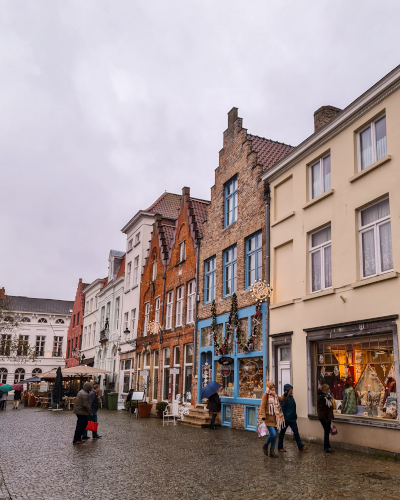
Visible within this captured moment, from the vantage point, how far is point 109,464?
10.2 meters

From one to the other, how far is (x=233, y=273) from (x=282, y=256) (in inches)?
141

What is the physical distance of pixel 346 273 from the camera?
1374 centimetres

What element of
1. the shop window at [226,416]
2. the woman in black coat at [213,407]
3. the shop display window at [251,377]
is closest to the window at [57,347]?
the shop window at [226,416]

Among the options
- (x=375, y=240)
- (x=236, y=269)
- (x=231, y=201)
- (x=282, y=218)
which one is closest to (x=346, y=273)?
(x=375, y=240)

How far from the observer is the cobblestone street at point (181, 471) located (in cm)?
766

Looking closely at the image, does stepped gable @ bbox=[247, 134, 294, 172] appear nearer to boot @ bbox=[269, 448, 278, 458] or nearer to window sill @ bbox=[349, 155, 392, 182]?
window sill @ bbox=[349, 155, 392, 182]

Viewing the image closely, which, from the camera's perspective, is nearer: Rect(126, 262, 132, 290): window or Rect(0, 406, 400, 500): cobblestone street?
Rect(0, 406, 400, 500): cobblestone street

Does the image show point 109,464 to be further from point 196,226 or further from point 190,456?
point 196,226

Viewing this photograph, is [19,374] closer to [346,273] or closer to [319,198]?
[319,198]

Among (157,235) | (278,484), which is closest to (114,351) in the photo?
(157,235)

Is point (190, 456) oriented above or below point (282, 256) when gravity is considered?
below

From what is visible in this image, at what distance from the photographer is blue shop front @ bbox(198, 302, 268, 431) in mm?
A: 17828

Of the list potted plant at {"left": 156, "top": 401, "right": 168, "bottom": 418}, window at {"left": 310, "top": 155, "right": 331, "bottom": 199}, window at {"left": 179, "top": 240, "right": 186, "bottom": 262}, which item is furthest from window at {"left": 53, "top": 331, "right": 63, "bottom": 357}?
window at {"left": 310, "top": 155, "right": 331, "bottom": 199}

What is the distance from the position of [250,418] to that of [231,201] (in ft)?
28.8
